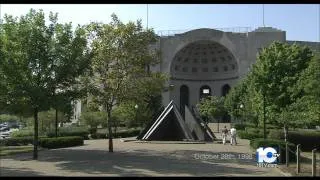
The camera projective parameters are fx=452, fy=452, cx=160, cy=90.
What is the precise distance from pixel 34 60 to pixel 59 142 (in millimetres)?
10928

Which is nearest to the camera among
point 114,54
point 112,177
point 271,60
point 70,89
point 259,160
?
point 112,177

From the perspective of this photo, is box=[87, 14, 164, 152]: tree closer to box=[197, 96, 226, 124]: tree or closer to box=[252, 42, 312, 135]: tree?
box=[252, 42, 312, 135]: tree

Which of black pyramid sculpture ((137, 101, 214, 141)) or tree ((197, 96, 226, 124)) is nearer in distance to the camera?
black pyramid sculpture ((137, 101, 214, 141))

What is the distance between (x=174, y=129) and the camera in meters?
41.7

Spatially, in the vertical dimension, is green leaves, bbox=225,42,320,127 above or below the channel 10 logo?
above

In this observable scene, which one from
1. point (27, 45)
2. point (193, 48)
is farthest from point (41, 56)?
point (193, 48)

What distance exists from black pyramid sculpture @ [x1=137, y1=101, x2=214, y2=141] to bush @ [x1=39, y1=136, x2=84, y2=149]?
7.33 meters

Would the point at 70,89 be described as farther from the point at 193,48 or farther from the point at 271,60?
the point at 193,48

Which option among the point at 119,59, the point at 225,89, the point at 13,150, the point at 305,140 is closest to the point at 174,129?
the point at 305,140

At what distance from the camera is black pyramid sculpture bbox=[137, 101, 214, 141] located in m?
40.4

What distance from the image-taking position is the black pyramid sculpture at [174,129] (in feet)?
133

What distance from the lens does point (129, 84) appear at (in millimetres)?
29391

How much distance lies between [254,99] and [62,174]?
23994 millimetres

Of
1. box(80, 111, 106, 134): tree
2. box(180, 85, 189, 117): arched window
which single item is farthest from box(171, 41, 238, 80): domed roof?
box(80, 111, 106, 134): tree
